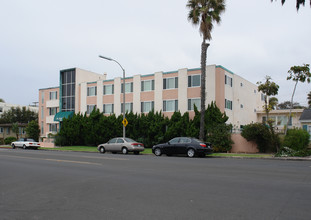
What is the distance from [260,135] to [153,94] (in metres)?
13.2

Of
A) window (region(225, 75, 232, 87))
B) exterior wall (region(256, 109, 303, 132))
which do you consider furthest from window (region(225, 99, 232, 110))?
exterior wall (region(256, 109, 303, 132))

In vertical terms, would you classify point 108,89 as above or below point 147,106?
→ above

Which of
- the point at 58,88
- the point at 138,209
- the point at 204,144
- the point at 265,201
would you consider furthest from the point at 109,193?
the point at 58,88

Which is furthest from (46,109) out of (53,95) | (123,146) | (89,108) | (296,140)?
(296,140)

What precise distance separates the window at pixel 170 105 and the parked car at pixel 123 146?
889cm

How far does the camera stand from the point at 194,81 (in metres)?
31.6

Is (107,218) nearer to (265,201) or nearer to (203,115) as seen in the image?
(265,201)

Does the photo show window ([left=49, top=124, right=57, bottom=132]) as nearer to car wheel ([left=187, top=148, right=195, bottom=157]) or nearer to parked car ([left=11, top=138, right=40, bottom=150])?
parked car ([left=11, top=138, right=40, bottom=150])

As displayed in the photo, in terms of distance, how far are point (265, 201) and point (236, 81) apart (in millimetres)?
28250

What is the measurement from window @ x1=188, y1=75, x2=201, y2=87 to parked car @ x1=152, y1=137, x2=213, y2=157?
10.9 meters

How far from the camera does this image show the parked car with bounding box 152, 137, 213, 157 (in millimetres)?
20891

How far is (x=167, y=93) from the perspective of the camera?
3325 centimetres

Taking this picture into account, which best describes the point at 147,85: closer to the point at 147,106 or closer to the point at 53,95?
the point at 147,106

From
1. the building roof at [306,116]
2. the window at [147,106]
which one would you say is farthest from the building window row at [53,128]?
the building roof at [306,116]
